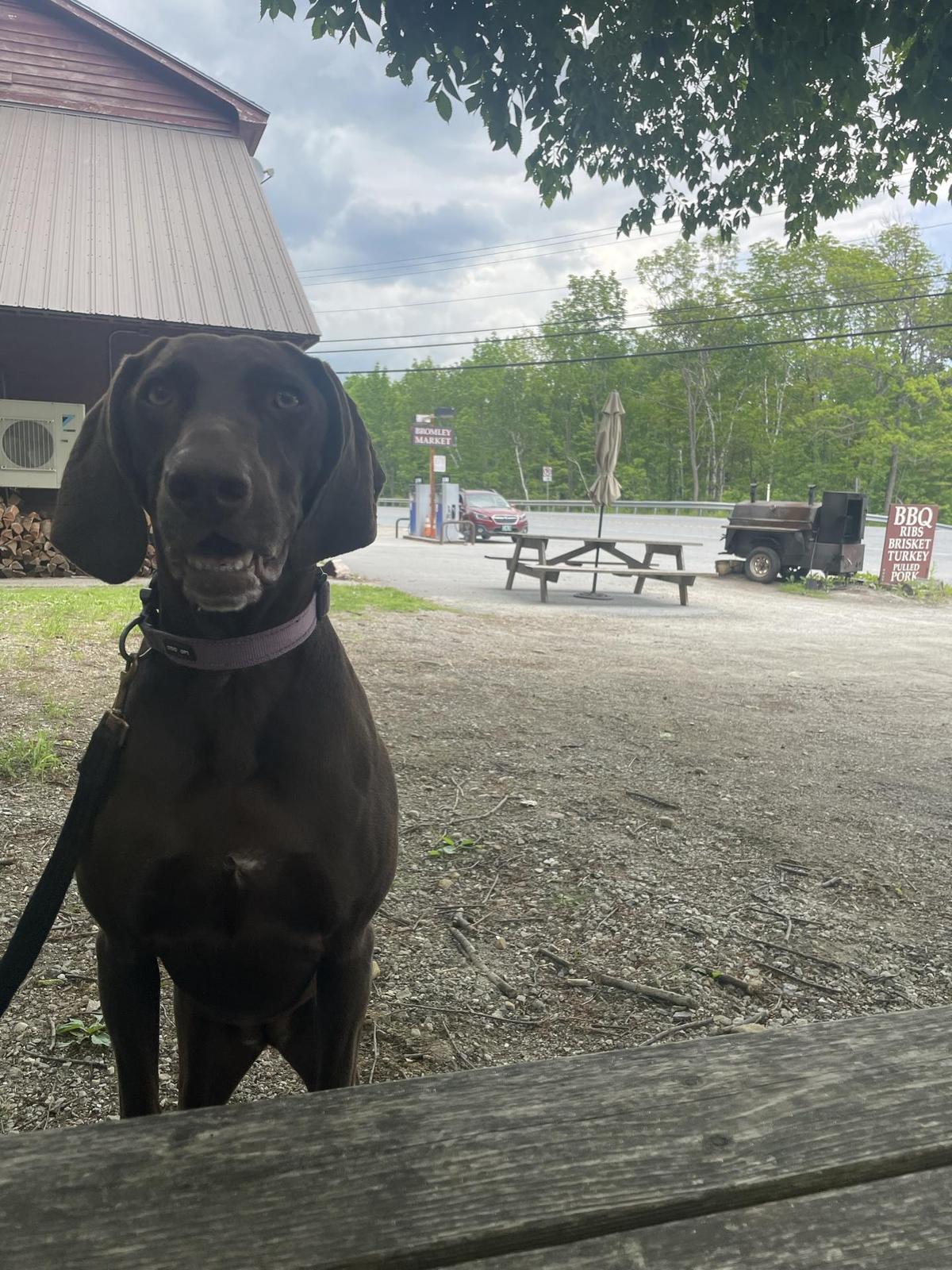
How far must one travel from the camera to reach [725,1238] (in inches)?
29.8

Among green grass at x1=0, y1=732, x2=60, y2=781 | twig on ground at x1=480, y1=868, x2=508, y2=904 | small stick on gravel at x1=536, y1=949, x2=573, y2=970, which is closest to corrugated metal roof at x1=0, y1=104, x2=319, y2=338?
green grass at x1=0, y1=732, x2=60, y2=781

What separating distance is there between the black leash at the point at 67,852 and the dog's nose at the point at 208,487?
235 millimetres

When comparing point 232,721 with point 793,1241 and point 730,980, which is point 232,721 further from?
point 730,980

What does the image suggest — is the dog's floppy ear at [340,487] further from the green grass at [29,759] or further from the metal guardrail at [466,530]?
the metal guardrail at [466,530]

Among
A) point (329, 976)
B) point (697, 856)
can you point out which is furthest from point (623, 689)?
point (329, 976)

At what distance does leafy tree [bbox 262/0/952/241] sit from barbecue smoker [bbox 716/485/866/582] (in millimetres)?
10085

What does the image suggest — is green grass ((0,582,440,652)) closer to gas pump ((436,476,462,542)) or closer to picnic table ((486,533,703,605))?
picnic table ((486,533,703,605))

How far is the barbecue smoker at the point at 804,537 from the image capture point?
15469mm

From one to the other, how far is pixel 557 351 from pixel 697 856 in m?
58.3

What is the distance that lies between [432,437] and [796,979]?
26.3 m

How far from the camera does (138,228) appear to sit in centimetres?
1102

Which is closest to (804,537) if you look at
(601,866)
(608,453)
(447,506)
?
(608,453)

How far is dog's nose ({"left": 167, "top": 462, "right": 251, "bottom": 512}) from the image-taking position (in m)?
1.32

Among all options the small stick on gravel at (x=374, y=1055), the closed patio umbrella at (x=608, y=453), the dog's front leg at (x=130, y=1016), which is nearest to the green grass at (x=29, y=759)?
the small stick on gravel at (x=374, y=1055)
